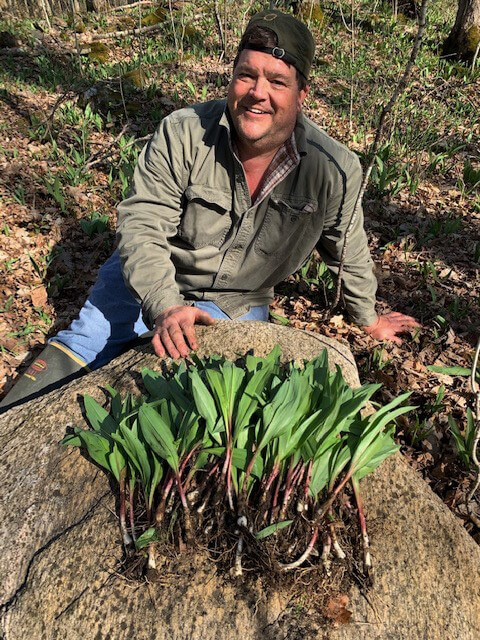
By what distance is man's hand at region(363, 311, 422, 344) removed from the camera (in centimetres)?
320

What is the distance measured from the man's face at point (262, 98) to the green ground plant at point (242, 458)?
1302 mm

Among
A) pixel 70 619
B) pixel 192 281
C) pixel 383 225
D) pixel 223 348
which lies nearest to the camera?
pixel 70 619

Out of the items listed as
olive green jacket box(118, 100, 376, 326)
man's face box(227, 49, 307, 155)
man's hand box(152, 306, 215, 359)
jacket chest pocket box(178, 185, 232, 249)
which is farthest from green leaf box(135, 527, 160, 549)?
man's face box(227, 49, 307, 155)

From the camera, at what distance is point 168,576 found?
4.63 feet

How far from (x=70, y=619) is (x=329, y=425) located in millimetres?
943

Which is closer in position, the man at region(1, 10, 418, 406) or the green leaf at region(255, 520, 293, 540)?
the green leaf at region(255, 520, 293, 540)

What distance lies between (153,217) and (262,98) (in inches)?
31.8

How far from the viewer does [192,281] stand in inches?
116

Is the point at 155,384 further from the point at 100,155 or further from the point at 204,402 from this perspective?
the point at 100,155

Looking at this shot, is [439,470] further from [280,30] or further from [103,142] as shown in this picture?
[103,142]

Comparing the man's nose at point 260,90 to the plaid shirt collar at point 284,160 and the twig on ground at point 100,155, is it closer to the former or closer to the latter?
the plaid shirt collar at point 284,160

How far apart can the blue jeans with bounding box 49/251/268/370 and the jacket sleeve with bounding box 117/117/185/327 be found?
0.49 metres

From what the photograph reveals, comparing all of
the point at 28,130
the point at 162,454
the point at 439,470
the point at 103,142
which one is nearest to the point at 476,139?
the point at 103,142

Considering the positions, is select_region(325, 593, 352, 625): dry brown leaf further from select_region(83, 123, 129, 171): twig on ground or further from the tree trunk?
the tree trunk
